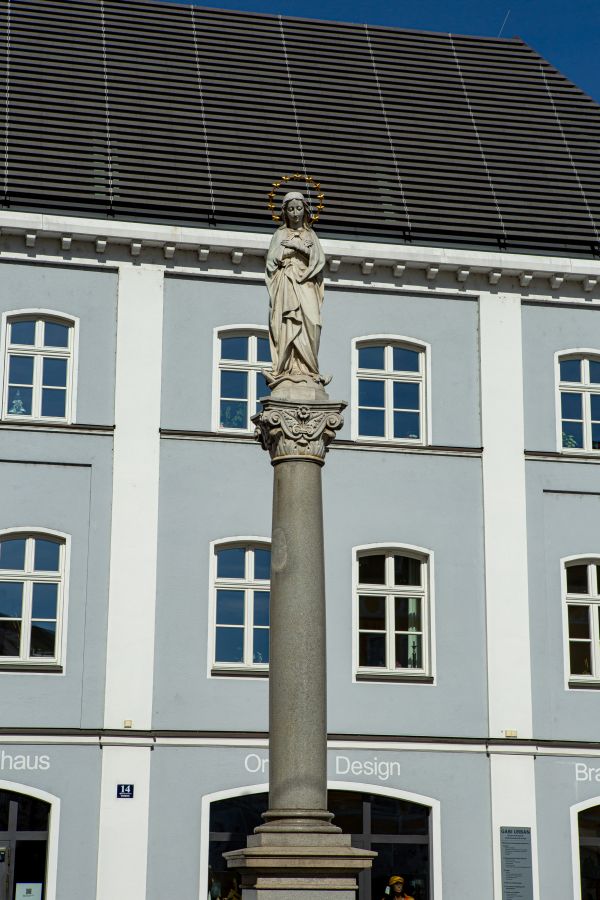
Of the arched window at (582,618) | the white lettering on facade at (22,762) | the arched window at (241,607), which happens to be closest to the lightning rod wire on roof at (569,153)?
the arched window at (582,618)

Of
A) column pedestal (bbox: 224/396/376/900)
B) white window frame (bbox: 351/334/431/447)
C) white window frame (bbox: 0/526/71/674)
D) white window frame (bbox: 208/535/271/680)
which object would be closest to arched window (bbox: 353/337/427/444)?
white window frame (bbox: 351/334/431/447)

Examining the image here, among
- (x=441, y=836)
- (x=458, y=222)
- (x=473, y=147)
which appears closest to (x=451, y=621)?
(x=441, y=836)

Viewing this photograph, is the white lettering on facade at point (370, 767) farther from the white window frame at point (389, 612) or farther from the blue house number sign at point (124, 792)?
the blue house number sign at point (124, 792)

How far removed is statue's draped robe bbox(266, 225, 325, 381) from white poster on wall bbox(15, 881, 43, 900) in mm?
10400

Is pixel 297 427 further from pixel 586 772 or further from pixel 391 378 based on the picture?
pixel 586 772

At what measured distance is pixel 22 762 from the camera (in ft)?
72.3

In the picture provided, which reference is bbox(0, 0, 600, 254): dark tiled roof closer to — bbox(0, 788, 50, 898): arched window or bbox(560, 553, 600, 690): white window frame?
bbox(560, 553, 600, 690): white window frame

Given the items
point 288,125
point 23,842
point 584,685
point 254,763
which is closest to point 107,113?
point 288,125

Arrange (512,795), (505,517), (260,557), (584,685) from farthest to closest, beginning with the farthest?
(505,517) → (584,685) → (260,557) → (512,795)

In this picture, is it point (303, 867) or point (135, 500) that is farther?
point (135, 500)

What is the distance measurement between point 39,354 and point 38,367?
0.21 m

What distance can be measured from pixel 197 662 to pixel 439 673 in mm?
3695

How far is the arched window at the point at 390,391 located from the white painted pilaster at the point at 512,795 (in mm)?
5168

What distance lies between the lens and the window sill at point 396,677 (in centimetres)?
2339
